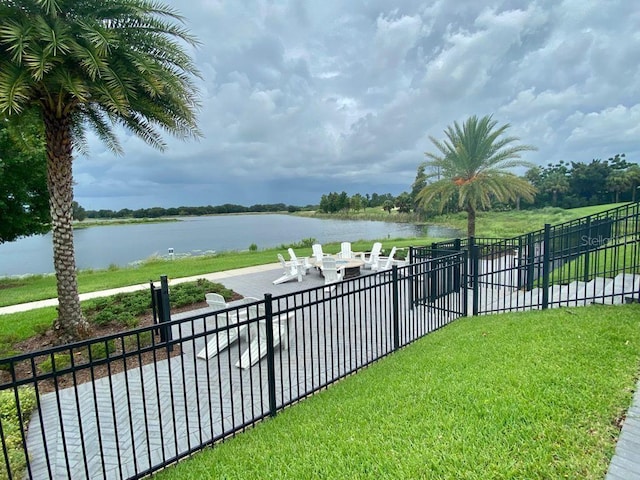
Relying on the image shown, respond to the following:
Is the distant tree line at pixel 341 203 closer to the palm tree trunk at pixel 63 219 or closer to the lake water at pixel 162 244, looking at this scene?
the lake water at pixel 162 244

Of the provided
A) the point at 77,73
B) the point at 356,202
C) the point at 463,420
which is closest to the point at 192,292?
the point at 77,73

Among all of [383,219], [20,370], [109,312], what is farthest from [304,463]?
[383,219]

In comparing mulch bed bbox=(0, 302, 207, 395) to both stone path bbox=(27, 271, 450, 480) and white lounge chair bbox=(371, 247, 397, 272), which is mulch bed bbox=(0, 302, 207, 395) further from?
white lounge chair bbox=(371, 247, 397, 272)

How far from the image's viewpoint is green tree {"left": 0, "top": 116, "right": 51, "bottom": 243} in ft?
46.1

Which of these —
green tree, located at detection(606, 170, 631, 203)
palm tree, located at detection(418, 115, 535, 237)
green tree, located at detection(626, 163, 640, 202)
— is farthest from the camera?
green tree, located at detection(606, 170, 631, 203)

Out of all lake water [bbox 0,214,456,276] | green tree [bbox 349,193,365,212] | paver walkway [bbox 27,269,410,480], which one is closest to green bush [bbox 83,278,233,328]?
paver walkway [bbox 27,269,410,480]

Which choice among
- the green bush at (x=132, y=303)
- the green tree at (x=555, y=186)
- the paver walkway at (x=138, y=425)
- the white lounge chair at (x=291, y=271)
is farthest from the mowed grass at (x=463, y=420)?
the green tree at (x=555, y=186)

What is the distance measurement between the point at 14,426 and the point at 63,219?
3940 mm

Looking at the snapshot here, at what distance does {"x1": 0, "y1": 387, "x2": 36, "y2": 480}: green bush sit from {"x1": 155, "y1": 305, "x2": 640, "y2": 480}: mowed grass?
128 centimetres

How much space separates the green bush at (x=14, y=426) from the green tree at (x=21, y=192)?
12420 millimetres

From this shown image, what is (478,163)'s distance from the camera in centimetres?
1683

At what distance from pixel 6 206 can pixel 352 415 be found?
58.9ft

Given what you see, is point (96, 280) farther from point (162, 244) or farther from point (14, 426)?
point (162, 244)

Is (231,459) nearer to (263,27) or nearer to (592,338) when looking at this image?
(592,338)
